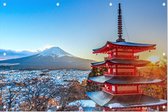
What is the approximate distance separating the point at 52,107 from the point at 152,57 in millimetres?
1926

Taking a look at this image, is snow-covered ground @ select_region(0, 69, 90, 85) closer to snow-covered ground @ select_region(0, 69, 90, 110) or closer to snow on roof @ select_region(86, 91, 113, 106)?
snow-covered ground @ select_region(0, 69, 90, 110)

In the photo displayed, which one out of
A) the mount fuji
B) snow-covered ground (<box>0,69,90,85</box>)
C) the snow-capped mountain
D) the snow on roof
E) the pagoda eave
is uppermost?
the snow-capped mountain

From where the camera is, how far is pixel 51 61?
5.09 m

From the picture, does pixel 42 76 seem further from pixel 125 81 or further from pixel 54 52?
pixel 125 81

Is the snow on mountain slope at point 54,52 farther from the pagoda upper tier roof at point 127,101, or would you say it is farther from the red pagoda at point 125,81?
the pagoda upper tier roof at point 127,101

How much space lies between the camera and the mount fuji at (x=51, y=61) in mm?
4773

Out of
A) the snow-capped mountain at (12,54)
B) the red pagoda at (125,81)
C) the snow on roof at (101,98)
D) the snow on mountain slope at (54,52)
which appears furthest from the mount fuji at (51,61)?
the red pagoda at (125,81)

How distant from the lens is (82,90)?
17.1ft

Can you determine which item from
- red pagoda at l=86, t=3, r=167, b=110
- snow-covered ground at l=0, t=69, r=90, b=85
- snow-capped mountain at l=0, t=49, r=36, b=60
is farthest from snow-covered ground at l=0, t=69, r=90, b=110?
red pagoda at l=86, t=3, r=167, b=110

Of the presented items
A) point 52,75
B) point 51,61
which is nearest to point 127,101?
point 52,75

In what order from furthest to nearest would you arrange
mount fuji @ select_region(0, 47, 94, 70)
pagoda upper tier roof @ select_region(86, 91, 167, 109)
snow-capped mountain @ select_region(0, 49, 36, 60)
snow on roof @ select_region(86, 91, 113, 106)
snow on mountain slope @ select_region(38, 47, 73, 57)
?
mount fuji @ select_region(0, 47, 94, 70), snow on mountain slope @ select_region(38, 47, 73, 57), snow-capped mountain @ select_region(0, 49, 36, 60), snow on roof @ select_region(86, 91, 113, 106), pagoda upper tier roof @ select_region(86, 91, 167, 109)

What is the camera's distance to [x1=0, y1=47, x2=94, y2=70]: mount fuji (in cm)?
477

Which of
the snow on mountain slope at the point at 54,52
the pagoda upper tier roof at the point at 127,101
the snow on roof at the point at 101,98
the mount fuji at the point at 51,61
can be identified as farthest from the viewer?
the mount fuji at the point at 51,61

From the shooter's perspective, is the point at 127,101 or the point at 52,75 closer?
the point at 127,101
